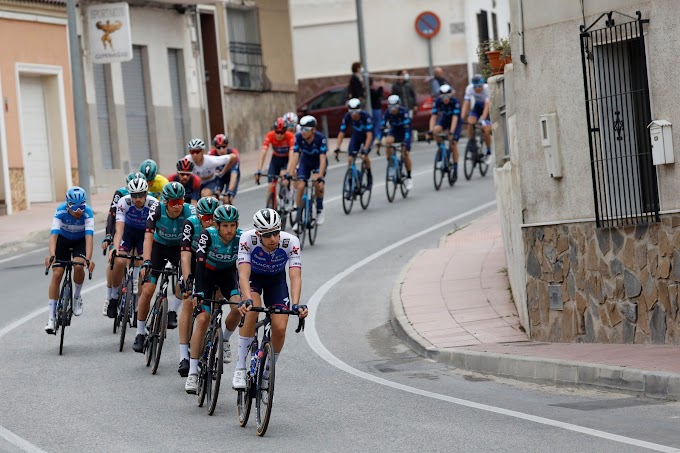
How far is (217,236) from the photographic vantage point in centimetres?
1341

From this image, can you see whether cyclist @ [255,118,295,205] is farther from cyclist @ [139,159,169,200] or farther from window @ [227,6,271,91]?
window @ [227,6,271,91]

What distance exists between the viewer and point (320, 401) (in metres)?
13.0

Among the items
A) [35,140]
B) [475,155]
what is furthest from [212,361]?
[35,140]

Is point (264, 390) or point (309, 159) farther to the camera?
point (309, 159)

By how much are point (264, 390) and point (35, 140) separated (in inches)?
901

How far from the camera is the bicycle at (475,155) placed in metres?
30.6

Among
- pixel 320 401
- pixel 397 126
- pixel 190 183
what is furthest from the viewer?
pixel 397 126

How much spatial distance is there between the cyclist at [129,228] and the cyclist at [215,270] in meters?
3.21

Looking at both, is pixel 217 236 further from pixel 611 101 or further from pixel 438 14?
pixel 438 14

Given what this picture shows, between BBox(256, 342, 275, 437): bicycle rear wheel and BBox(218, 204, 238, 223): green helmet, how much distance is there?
1569 millimetres

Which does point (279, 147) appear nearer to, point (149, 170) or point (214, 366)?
point (149, 170)

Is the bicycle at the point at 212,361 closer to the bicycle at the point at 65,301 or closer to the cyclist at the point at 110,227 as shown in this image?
the bicycle at the point at 65,301

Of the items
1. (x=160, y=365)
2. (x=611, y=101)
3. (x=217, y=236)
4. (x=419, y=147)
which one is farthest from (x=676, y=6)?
(x=419, y=147)

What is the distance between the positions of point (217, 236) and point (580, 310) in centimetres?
416
